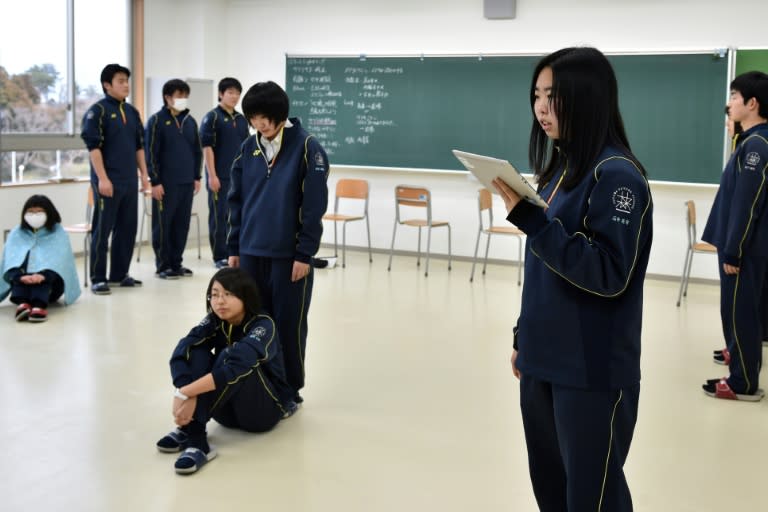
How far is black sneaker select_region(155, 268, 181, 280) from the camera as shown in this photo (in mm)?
6762

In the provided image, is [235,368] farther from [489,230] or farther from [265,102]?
[489,230]

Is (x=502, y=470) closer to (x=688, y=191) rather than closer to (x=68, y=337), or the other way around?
(x=68, y=337)

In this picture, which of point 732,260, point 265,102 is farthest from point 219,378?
point 732,260

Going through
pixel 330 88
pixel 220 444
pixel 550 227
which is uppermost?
pixel 330 88

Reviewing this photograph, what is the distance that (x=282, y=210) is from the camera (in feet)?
11.4

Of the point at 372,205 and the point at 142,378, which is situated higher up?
the point at 372,205

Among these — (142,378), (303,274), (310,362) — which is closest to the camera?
(303,274)

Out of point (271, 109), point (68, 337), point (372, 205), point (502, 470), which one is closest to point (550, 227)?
point (502, 470)

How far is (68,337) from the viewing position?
15.9 ft

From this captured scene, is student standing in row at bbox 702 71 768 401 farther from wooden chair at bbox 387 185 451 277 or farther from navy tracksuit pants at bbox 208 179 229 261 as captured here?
navy tracksuit pants at bbox 208 179 229 261

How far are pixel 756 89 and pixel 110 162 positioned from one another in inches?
172

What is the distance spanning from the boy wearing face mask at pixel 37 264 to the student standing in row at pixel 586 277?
4273mm

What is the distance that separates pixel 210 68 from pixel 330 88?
4.45ft

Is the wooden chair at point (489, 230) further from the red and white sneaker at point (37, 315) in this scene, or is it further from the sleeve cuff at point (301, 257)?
the sleeve cuff at point (301, 257)
